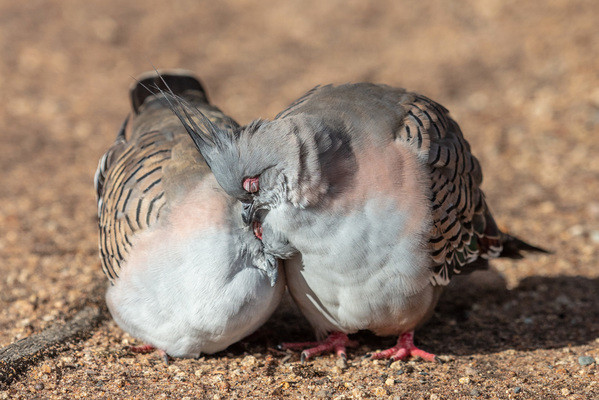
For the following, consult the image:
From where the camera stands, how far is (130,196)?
417 centimetres

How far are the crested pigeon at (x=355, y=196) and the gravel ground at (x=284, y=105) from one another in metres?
0.53

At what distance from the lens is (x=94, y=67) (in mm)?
9711

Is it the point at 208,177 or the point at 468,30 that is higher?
the point at 468,30

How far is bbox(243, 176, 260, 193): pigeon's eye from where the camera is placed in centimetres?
368

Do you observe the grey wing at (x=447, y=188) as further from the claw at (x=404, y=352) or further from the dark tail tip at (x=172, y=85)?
the dark tail tip at (x=172, y=85)

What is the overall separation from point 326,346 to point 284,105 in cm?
489

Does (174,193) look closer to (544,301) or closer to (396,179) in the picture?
(396,179)

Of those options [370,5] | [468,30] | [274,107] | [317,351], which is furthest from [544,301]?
[370,5]

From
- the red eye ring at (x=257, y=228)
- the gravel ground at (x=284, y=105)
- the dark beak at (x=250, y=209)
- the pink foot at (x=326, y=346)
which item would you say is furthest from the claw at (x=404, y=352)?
the dark beak at (x=250, y=209)

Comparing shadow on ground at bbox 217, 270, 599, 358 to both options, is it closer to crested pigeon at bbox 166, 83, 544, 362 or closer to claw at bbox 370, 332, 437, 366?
claw at bbox 370, 332, 437, 366

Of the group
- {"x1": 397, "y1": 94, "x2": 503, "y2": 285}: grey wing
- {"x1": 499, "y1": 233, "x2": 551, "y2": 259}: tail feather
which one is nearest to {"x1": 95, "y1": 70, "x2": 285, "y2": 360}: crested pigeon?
{"x1": 397, "y1": 94, "x2": 503, "y2": 285}: grey wing

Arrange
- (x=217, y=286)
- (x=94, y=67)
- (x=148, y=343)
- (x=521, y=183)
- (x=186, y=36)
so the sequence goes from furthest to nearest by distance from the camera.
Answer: (x=186, y=36) → (x=94, y=67) → (x=521, y=183) → (x=148, y=343) → (x=217, y=286)

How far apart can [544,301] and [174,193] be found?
3.16 m

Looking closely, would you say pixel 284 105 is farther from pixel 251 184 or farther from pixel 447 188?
pixel 251 184
